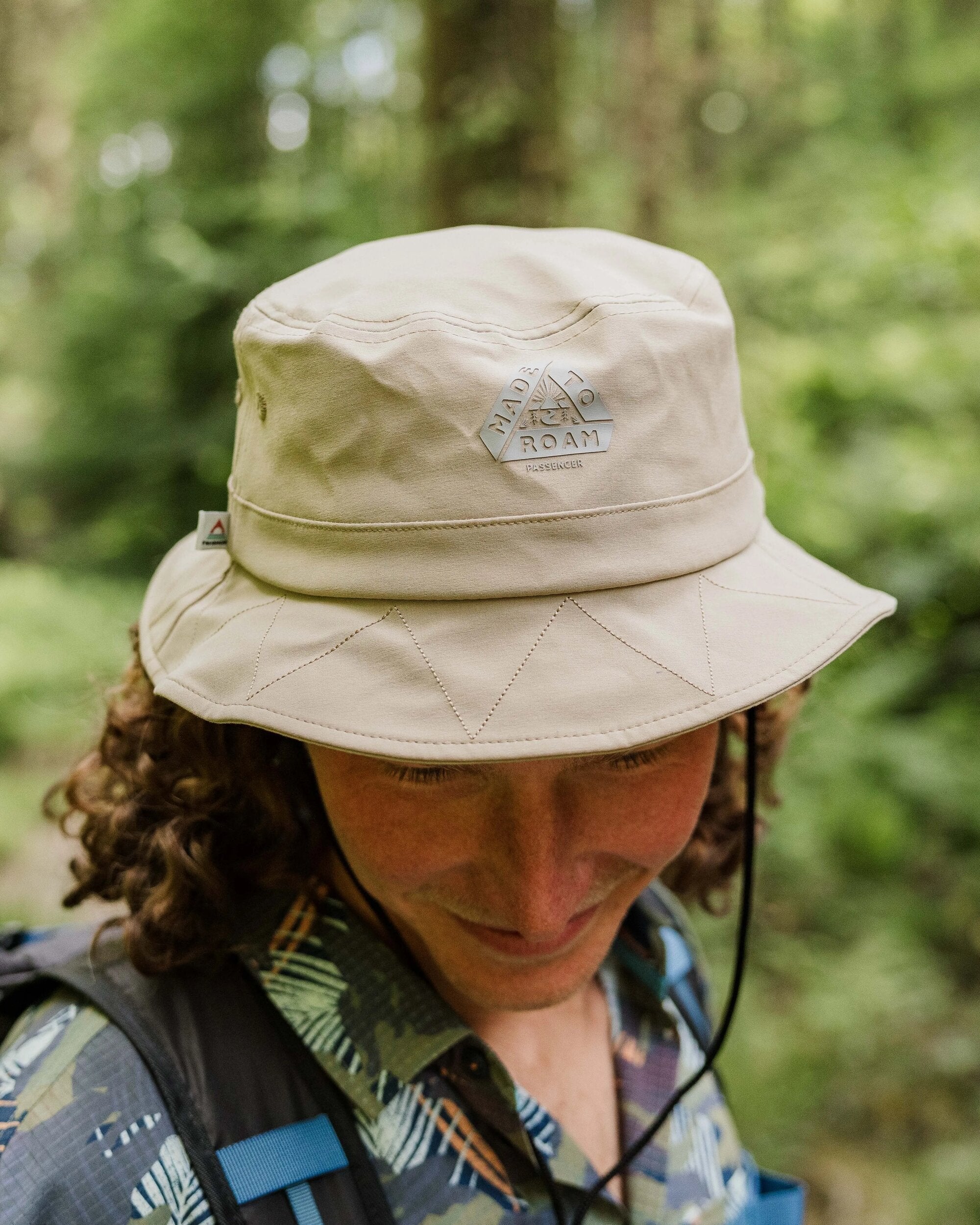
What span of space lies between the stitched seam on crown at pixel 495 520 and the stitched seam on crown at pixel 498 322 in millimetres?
184

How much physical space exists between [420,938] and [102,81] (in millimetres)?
12027

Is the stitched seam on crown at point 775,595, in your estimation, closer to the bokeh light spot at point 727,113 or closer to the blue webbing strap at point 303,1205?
the blue webbing strap at point 303,1205

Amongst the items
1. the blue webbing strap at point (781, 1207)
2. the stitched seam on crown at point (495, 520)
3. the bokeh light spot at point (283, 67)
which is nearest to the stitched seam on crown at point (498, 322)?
the stitched seam on crown at point (495, 520)

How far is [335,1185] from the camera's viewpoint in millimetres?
1046

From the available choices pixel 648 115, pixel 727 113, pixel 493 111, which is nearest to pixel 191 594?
pixel 493 111

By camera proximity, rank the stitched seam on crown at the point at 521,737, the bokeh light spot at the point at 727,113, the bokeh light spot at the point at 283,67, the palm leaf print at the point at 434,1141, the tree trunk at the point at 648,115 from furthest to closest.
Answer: the bokeh light spot at the point at 727,113 → the bokeh light spot at the point at 283,67 → the tree trunk at the point at 648,115 → the palm leaf print at the point at 434,1141 → the stitched seam on crown at the point at 521,737

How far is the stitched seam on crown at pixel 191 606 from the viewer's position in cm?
112

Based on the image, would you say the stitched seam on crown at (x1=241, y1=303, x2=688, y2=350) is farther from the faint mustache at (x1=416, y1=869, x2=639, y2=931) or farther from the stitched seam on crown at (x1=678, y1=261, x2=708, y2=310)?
the faint mustache at (x1=416, y1=869, x2=639, y2=931)

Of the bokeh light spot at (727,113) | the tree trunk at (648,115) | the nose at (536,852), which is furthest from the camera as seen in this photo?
the bokeh light spot at (727,113)

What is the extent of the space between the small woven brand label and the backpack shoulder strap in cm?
50

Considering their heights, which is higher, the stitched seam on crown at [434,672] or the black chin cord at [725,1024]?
the stitched seam on crown at [434,672]

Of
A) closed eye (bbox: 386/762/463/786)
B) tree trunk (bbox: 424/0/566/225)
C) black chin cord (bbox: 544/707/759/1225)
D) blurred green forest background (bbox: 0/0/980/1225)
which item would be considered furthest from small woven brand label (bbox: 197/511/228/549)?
tree trunk (bbox: 424/0/566/225)

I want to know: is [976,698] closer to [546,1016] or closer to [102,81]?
[546,1016]

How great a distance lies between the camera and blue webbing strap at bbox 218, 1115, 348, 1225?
995mm
